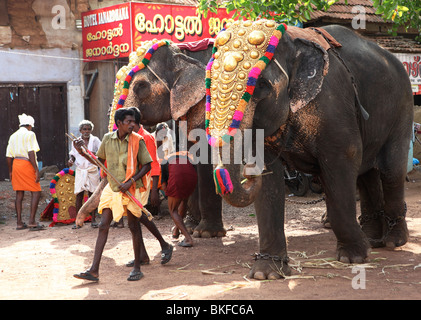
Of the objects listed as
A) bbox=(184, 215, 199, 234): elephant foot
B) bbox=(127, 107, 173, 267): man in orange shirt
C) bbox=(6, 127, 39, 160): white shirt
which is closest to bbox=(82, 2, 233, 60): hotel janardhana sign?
bbox=(6, 127, 39, 160): white shirt

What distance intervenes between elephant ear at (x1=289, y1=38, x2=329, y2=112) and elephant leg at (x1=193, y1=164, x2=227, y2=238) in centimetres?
255

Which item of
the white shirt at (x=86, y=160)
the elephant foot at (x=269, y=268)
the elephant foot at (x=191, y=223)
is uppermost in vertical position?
the white shirt at (x=86, y=160)

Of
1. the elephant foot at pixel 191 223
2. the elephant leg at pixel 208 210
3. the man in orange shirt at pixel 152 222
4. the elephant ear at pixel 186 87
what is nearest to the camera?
the man in orange shirt at pixel 152 222

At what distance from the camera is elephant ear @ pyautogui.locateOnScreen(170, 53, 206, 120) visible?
721 cm

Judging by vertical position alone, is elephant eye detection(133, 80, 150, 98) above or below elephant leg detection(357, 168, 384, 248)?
above

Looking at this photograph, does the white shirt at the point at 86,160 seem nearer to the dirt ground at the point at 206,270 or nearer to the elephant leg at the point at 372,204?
the dirt ground at the point at 206,270

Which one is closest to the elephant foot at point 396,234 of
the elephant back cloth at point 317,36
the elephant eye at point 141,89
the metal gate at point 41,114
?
the elephant back cloth at point 317,36

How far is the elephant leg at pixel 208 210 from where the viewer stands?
305 inches

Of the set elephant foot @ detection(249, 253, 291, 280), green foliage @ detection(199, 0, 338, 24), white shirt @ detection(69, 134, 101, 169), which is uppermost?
green foliage @ detection(199, 0, 338, 24)

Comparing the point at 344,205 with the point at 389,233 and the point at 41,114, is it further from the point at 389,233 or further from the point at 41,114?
the point at 41,114

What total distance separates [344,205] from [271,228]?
0.68m

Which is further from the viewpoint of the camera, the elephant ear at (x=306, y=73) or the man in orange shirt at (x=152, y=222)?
the man in orange shirt at (x=152, y=222)

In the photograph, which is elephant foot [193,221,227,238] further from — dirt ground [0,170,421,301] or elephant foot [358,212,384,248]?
elephant foot [358,212,384,248]

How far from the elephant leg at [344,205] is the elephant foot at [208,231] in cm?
235
